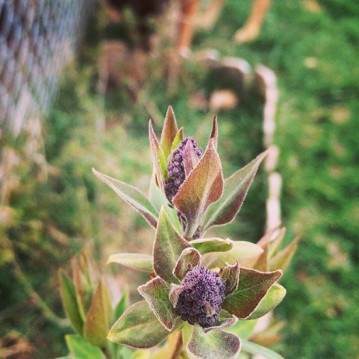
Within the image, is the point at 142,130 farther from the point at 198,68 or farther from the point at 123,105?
the point at 198,68

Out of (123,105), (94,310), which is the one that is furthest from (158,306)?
(123,105)

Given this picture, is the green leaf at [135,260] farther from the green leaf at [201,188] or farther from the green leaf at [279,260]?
the green leaf at [279,260]

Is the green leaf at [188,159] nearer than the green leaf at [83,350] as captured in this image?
Yes

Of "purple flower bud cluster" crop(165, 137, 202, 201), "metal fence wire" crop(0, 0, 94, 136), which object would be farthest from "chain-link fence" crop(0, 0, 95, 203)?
"purple flower bud cluster" crop(165, 137, 202, 201)

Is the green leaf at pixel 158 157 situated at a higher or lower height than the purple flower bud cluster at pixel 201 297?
higher

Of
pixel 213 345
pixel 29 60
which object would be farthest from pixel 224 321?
pixel 29 60

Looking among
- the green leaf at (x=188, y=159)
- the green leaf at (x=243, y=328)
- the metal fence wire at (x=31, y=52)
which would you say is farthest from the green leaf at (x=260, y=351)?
the metal fence wire at (x=31, y=52)

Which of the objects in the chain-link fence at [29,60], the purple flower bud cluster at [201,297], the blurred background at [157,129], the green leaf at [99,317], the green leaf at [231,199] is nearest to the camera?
the purple flower bud cluster at [201,297]
